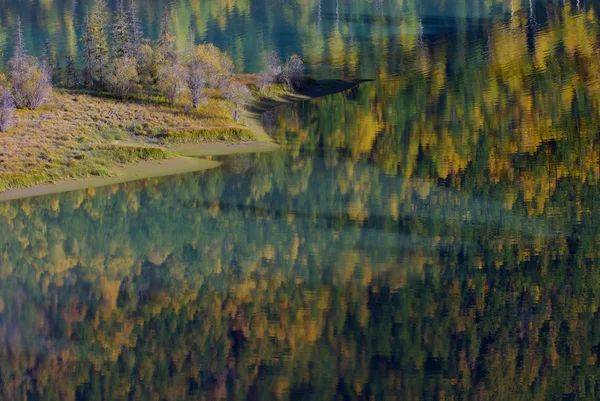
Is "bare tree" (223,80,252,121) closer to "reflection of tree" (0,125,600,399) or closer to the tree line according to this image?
the tree line

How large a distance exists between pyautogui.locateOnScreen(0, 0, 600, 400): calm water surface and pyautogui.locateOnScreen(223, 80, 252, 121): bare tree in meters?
2.58

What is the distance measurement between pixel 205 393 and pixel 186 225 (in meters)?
17.4

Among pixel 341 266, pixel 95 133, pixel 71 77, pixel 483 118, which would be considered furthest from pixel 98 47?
pixel 341 266

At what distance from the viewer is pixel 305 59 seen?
85.1 meters

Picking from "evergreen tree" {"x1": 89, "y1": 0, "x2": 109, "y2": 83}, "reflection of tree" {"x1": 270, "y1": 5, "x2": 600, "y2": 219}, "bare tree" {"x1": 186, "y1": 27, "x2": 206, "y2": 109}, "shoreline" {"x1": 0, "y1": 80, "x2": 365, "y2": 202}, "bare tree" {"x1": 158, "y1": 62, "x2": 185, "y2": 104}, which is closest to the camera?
"shoreline" {"x1": 0, "y1": 80, "x2": 365, "y2": 202}

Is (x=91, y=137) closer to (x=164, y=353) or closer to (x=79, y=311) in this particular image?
(x=79, y=311)

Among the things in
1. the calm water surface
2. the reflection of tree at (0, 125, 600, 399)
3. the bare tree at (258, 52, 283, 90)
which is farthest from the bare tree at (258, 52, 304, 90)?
the reflection of tree at (0, 125, 600, 399)

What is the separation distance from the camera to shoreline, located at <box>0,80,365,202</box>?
162 ft

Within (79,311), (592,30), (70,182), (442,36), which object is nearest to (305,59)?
(442,36)

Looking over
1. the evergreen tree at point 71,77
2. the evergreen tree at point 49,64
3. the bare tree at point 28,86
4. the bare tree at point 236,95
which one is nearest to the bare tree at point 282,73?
the bare tree at point 236,95

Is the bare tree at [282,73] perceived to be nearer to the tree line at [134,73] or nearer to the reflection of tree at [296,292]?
the tree line at [134,73]

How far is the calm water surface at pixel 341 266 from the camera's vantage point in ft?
93.6

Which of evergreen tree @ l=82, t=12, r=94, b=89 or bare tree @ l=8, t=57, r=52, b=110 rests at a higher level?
evergreen tree @ l=82, t=12, r=94, b=89

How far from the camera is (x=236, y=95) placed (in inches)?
2525
